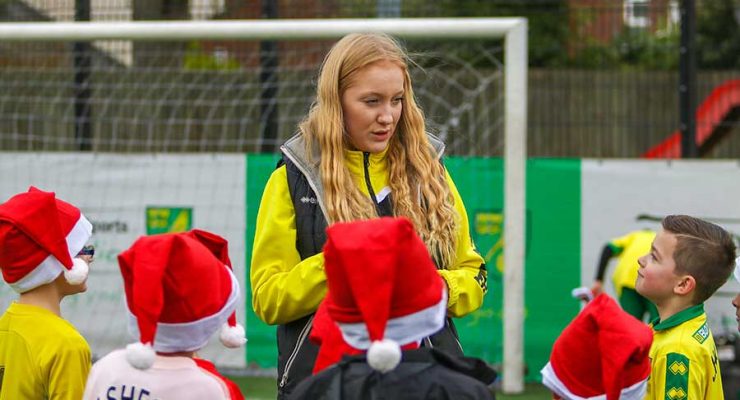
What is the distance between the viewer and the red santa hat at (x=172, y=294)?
2547 millimetres

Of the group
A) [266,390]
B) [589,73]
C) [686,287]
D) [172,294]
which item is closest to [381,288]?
[172,294]

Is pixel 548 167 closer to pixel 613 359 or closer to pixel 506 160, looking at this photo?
pixel 506 160

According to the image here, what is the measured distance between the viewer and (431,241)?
3162 mm

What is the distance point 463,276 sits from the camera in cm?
318

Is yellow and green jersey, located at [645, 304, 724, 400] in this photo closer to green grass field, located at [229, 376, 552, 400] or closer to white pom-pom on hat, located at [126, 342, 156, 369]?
white pom-pom on hat, located at [126, 342, 156, 369]

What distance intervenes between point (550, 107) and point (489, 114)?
775 mm

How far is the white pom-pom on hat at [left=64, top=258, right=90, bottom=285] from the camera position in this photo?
133 inches

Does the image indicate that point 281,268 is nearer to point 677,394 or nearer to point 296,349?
point 296,349

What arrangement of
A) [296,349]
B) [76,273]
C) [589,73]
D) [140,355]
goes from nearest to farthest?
[140,355]
[296,349]
[76,273]
[589,73]

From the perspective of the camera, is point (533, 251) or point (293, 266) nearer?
point (293, 266)

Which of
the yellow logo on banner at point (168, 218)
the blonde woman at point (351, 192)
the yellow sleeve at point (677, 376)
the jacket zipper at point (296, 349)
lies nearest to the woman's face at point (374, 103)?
the blonde woman at point (351, 192)

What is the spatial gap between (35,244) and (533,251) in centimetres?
534

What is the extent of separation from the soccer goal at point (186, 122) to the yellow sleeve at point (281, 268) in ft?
13.7

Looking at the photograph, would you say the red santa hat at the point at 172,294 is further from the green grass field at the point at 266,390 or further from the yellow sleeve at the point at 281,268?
the green grass field at the point at 266,390
